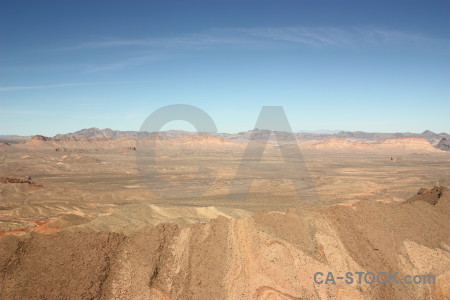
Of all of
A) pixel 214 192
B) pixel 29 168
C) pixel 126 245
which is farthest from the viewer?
pixel 29 168

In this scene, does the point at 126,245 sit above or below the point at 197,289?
above

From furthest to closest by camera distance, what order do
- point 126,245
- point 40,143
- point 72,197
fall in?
1. point 40,143
2. point 72,197
3. point 126,245


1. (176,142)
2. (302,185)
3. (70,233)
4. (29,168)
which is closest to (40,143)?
(176,142)

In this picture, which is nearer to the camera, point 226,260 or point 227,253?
point 226,260

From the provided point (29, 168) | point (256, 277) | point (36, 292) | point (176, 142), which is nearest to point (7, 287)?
point (36, 292)

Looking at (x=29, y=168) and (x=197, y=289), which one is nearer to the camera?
(x=197, y=289)

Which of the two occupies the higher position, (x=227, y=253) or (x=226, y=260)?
(x=227, y=253)

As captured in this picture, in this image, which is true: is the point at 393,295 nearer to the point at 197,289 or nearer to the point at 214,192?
the point at 197,289

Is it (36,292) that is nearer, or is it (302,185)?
(36,292)

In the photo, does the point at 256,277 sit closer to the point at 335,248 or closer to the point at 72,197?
the point at 335,248
